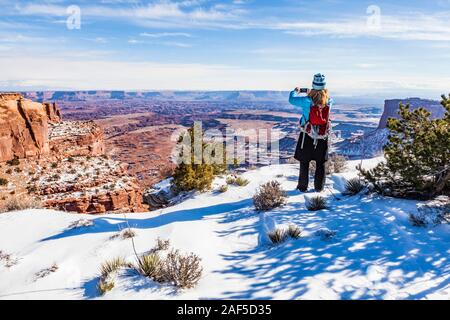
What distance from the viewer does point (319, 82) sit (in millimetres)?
6582

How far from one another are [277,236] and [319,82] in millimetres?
3432

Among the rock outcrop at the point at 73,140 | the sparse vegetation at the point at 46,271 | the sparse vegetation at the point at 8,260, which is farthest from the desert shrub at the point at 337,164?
the rock outcrop at the point at 73,140

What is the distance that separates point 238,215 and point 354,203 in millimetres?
2346

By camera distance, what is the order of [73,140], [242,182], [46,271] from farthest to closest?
1. [73,140]
2. [242,182]
3. [46,271]

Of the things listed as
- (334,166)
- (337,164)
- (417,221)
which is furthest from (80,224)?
(337,164)

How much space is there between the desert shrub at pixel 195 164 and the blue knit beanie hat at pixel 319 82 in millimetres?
4217

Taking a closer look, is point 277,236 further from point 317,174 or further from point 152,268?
point 317,174

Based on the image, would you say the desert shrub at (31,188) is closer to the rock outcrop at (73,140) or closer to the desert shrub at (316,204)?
the rock outcrop at (73,140)

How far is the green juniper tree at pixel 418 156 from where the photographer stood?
18.4ft

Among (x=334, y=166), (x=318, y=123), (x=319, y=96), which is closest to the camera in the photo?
(x=319, y=96)

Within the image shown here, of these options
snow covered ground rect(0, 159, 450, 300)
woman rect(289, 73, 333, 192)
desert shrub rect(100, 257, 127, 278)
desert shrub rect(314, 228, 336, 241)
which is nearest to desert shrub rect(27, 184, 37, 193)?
snow covered ground rect(0, 159, 450, 300)

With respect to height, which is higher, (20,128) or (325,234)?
(20,128)
